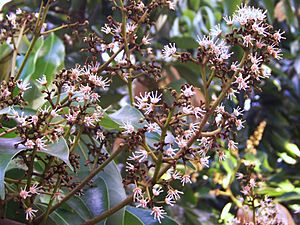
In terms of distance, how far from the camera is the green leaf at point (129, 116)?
48 cm

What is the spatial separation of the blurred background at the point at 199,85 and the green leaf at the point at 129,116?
0.30 metres

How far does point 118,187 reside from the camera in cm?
52

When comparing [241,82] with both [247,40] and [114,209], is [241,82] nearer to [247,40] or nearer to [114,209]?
[247,40]

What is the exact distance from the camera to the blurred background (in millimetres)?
984

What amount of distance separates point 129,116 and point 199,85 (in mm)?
440

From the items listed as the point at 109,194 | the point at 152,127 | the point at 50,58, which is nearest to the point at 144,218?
the point at 109,194

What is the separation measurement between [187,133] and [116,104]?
2.32 feet

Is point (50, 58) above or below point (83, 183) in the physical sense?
above

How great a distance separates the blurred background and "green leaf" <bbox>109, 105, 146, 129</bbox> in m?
0.30

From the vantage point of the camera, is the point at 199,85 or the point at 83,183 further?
the point at 199,85

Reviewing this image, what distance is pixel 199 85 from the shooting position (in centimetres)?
92

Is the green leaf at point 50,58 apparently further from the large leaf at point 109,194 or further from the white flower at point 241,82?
the white flower at point 241,82

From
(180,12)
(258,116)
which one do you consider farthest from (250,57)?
(258,116)

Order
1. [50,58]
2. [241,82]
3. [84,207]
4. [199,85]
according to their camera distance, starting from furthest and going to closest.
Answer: [199,85] → [50,58] → [84,207] → [241,82]
